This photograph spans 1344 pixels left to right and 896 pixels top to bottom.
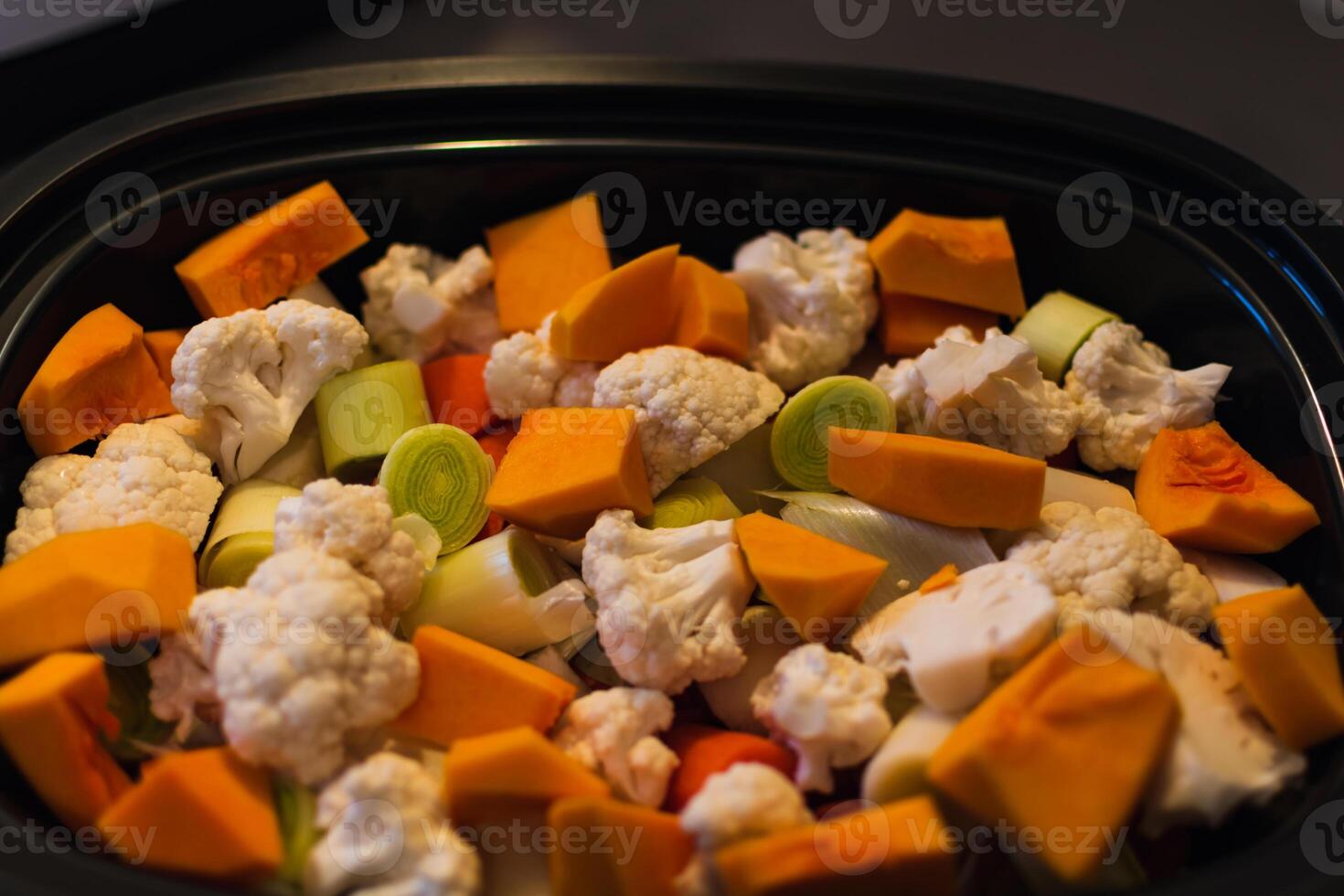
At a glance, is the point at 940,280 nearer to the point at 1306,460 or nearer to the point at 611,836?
the point at 1306,460

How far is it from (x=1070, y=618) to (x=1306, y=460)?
1.30ft

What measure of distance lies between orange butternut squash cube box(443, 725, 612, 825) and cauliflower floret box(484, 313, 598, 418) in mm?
512

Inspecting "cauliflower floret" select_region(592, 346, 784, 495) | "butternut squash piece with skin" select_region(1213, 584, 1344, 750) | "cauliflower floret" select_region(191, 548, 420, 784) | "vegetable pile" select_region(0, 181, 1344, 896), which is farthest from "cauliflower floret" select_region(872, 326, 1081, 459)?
"cauliflower floret" select_region(191, 548, 420, 784)

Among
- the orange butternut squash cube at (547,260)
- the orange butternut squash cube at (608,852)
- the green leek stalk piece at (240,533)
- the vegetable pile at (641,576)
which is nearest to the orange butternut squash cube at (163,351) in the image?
the vegetable pile at (641,576)

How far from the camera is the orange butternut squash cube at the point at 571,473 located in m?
1.15

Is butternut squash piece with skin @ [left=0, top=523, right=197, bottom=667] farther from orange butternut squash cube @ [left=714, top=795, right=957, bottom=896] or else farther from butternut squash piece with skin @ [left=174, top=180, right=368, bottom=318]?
orange butternut squash cube @ [left=714, top=795, right=957, bottom=896]

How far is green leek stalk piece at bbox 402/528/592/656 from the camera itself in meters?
1.13

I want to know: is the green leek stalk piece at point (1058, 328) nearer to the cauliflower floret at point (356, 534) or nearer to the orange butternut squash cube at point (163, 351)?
the cauliflower floret at point (356, 534)

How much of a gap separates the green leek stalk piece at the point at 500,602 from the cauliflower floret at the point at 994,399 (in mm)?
530

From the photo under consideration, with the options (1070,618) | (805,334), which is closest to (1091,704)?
(1070,618)

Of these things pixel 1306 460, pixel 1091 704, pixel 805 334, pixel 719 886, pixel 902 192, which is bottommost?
pixel 719 886

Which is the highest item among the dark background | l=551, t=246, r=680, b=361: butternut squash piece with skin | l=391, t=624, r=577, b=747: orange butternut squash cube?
the dark background

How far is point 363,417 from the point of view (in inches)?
50.8

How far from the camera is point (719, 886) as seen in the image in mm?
926
